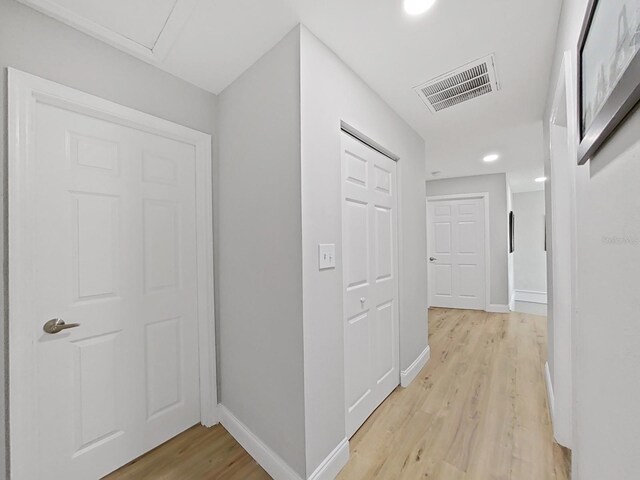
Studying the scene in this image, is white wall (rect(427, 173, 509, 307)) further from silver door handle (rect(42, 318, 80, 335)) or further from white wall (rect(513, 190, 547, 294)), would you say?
silver door handle (rect(42, 318, 80, 335))

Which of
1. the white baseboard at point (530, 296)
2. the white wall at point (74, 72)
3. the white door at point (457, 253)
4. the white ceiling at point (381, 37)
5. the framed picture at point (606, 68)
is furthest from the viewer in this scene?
the white baseboard at point (530, 296)

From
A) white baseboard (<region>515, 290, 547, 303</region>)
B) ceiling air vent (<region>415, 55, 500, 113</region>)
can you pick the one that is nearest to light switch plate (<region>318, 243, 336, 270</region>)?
ceiling air vent (<region>415, 55, 500, 113</region>)

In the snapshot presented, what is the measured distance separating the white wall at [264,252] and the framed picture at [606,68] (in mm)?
1057

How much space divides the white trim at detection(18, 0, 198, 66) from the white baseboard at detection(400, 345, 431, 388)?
2.88m

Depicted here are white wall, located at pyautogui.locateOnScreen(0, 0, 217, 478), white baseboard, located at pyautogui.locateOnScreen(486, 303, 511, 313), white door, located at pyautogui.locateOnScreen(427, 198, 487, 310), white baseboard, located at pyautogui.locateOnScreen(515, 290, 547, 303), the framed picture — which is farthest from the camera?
white baseboard, located at pyautogui.locateOnScreen(515, 290, 547, 303)

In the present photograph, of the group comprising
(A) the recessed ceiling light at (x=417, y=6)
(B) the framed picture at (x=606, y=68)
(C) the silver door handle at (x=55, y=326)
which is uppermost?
(A) the recessed ceiling light at (x=417, y=6)

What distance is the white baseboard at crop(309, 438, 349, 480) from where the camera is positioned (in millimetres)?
1402

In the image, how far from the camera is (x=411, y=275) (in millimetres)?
2613

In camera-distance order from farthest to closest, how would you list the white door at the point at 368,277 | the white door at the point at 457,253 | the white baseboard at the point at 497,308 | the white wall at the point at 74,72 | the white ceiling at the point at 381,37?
the white door at the point at 457,253
the white baseboard at the point at 497,308
the white door at the point at 368,277
the white ceiling at the point at 381,37
the white wall at the point at 74,72

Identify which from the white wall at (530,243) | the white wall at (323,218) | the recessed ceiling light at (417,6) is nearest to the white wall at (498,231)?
the white wall at (530,243)

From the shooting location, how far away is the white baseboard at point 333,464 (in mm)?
1402

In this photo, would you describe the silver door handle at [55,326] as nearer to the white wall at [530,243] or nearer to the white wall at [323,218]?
the white wall at [323,218]

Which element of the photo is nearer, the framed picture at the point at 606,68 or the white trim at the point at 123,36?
the framed picture at the point at 606,68

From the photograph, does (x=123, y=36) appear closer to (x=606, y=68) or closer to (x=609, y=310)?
(x=606, y=68)
